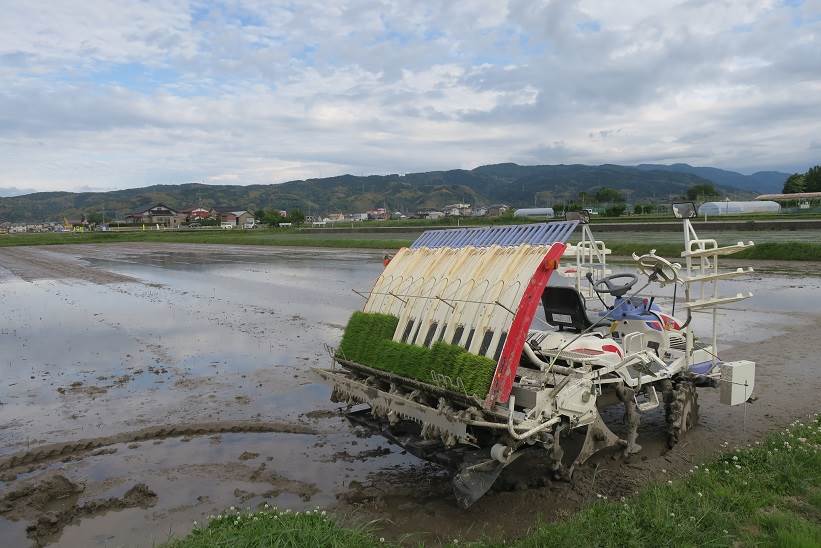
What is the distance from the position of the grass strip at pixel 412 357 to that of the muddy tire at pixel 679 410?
9.08 ft

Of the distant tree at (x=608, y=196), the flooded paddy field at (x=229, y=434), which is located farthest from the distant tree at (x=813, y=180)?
the flooded paddy field at (x=229, y=434)

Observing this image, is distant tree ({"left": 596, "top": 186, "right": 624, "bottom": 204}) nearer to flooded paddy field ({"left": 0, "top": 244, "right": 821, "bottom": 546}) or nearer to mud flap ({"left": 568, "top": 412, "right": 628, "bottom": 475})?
flooded paddy field ({"left": 0, "top": 244, "right": 821, "bottom": 546})

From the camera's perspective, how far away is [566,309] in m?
7.39

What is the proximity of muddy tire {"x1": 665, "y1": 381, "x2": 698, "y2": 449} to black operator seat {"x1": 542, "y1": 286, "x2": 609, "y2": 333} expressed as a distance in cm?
115

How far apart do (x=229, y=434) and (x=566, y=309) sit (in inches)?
178

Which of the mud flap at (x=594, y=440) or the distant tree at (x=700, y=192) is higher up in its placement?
the distant tree at (x=700, y=192)

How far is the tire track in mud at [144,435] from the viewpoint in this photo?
7.17 m

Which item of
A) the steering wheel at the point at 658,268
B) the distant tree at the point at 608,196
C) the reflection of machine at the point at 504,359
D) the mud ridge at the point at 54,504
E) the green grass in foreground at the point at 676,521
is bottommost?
the mud ridge at the point at 54,504

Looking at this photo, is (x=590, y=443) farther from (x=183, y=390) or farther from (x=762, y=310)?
(x=762, y=310)

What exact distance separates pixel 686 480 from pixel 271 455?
443 centimetres

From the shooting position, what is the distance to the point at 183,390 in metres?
9.85

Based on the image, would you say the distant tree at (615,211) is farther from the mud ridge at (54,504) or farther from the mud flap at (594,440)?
the mud ridge at (54,504)

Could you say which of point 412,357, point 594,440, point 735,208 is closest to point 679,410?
point 594,440

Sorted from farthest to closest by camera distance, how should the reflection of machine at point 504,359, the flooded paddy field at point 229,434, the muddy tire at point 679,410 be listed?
the muddy tire at point 679,410 < the flooded paddy field at point 229,434 < the reflection of machine at point 504,359
